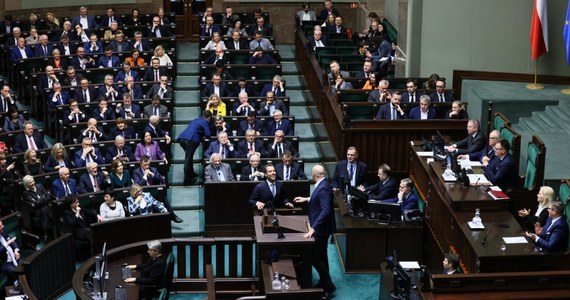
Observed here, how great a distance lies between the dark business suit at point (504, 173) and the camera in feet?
36.9

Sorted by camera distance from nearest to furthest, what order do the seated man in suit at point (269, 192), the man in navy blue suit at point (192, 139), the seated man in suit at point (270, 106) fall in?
1. the seated man in suit at point (269, 192)
2. the man in navy blue suit at point (192, 139)
3. the seated man in suit at point (270, 106)

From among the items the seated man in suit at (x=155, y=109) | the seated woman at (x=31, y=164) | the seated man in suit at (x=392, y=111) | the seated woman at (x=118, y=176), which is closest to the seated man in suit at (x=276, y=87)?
the seated man in suit at (x=155, y=109)

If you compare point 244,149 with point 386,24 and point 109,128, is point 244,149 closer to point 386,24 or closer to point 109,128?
point 109,128

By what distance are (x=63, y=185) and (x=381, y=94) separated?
15.6 feet

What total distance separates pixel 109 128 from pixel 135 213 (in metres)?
2.52

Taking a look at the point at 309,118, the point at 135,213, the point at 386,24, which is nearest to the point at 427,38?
the point at 309,118

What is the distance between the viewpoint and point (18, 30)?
54.7 feet

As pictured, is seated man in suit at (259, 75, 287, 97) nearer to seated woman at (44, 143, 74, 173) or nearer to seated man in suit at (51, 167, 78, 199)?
seated woman at (44, 143, 74, 173)

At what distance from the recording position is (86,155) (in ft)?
42.5

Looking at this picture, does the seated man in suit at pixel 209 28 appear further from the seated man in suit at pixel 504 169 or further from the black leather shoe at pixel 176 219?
the seated man in suit at pixel 504 169

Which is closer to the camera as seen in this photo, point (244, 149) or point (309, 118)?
point (244, 149)

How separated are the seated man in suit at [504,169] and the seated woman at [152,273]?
13.1ft

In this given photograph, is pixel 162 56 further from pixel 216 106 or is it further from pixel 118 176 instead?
pixel 118 176

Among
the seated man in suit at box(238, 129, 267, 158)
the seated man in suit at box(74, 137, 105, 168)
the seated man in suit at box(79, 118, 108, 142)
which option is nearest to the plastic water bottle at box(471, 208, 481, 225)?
the seated man in suit at box(238, 129, 267, 158)
